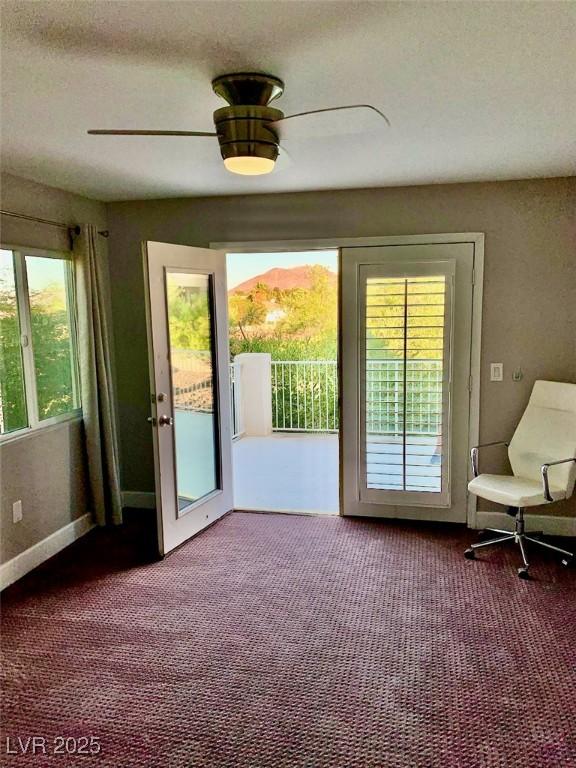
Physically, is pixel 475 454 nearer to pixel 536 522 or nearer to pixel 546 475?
pixel 546 475

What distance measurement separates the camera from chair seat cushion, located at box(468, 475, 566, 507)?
3.40 meters

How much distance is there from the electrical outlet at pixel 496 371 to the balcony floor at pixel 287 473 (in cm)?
159

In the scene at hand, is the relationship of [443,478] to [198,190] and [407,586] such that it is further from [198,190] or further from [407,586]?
[198,190]

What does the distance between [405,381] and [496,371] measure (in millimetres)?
626

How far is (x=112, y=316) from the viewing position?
14.9ft

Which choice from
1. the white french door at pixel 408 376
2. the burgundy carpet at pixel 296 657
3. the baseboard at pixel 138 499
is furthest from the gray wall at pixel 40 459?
the white french door at pixel 408 376

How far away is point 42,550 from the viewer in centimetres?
367

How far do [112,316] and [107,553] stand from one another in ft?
6.09

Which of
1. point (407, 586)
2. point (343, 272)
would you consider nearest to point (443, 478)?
point (407, 586)

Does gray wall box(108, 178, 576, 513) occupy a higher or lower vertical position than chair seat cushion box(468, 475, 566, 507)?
higher

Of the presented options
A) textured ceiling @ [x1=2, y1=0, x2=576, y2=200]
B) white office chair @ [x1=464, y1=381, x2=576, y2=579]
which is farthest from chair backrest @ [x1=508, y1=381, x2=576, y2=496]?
textured ceiling @ [x1=2, y1=0, x2=576, y2=200]

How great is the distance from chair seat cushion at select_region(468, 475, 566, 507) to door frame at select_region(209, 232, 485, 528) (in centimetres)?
39

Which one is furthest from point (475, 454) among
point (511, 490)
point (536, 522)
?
point (536, 522)

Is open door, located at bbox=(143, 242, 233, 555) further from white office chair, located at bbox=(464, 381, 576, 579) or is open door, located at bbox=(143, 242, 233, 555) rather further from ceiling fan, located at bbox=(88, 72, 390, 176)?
white office chair, located at bbox=(464, 381, 576, 579)
